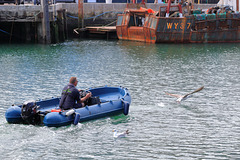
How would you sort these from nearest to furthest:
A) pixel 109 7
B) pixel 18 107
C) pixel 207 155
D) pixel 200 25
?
pixel 207 155, pixel 18 107, pixel 200 25, pixel 109 7

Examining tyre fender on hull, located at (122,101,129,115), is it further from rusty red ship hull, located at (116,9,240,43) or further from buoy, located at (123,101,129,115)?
rusty red ship hull, located at (116,9,240,43)

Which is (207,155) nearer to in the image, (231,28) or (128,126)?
(128,126)

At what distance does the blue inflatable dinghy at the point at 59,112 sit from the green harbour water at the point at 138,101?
0.23 metres

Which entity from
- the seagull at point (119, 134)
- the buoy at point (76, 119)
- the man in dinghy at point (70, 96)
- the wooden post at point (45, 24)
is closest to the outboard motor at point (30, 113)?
the man in dinghy at point (70, 96)

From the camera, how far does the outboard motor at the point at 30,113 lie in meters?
12.8

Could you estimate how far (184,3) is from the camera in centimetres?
3791

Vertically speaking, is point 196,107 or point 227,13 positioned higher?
→ point 227,13

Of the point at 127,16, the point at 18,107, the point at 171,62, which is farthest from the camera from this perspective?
the point at 127,16

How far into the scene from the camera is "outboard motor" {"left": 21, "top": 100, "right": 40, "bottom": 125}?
1276 cm

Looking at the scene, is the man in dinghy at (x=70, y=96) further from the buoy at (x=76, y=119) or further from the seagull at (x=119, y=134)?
the seagull at (x=119, y=134)

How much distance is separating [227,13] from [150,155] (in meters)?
28.4

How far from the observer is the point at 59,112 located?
42.1 feet

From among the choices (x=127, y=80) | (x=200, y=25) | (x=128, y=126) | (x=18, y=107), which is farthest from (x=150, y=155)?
(x=200, y=25)

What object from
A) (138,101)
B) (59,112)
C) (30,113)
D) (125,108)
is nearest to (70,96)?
(59,112)
